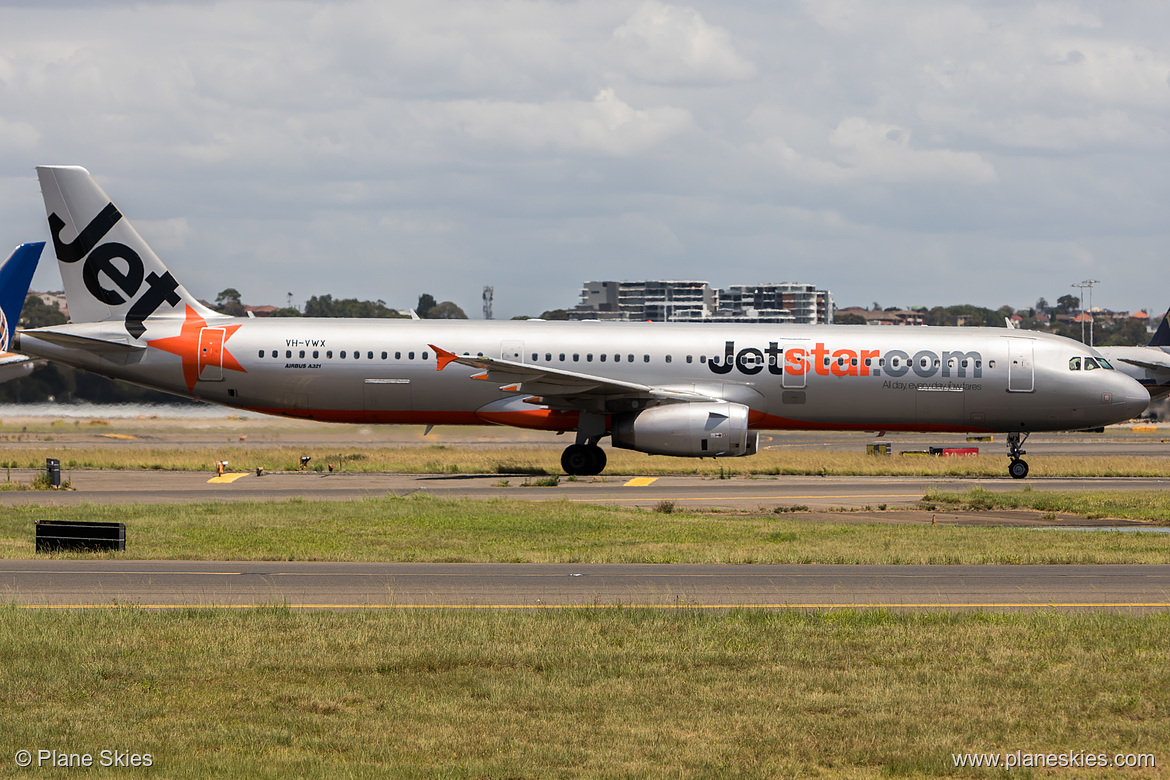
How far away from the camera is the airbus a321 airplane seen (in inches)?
1491

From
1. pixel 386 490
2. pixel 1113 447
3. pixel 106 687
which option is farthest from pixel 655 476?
pixel 1113 447

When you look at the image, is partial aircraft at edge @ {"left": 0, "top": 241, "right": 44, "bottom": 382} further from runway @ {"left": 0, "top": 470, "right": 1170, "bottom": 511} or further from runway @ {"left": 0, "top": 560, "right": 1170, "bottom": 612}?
runway @ {"left": 0, "top": 560, "right": 1170, "bottom": 612}

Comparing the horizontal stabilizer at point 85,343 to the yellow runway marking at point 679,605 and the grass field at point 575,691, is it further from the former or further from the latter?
the grass field at point 575,691

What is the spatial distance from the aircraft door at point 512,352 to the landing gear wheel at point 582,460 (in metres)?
3.32

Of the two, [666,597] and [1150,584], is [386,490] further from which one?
[1150,584]

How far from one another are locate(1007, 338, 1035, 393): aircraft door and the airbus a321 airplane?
0.15 feet

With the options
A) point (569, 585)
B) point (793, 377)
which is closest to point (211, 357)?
point (793, 377)

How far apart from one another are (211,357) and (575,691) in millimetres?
29472

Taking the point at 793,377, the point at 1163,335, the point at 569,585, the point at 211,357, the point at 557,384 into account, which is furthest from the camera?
the point at 1163,335

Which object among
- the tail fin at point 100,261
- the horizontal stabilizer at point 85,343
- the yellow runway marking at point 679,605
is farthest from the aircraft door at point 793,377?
the yellow runway marking at point 679,605

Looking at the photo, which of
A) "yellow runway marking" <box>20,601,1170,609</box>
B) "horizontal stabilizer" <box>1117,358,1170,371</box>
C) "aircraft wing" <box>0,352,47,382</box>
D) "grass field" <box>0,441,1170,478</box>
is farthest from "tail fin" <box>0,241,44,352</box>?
"horizontal stabilizer" <box>1117,358,1170,371</box>

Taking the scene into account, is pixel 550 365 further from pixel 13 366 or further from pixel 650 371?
pixel 13 366

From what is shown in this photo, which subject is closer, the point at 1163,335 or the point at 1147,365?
the point at 1147,365

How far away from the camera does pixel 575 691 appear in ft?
38.9
